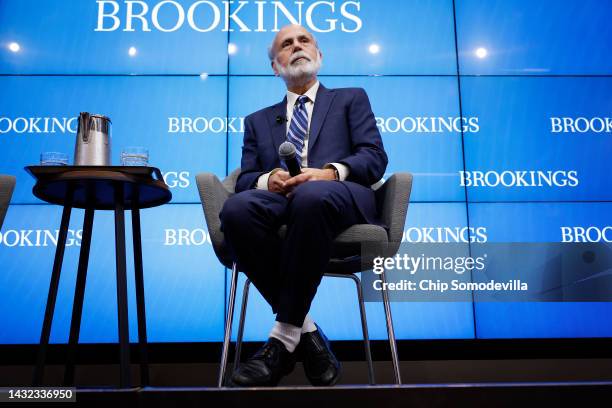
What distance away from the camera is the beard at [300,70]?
2.52 m

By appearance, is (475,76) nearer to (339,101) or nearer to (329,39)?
(329,39)

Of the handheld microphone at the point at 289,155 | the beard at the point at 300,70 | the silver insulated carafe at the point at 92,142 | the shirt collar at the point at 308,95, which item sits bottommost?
the handheld microphone at the point at 289,155

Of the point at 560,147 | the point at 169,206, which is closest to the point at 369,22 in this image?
the point at 560,147

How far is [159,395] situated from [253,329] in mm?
2120

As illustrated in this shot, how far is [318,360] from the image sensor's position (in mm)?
1902

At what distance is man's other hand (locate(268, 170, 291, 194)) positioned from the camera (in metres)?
2.09

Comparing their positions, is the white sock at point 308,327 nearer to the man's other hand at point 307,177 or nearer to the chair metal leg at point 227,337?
the chair metal leg at point 227,337

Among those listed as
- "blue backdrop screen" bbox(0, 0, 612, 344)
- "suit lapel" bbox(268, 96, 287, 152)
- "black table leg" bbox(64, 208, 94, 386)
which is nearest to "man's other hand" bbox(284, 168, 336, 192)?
"suit lapel" bbox(268, 96, 287, 152)

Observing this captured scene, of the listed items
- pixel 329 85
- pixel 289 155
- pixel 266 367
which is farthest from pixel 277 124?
pixel 329 85

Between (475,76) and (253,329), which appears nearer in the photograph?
(253,329)

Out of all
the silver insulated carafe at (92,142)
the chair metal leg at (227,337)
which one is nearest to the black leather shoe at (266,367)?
the chair metal leg at (227,337)

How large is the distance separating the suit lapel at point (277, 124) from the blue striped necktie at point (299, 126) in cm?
3

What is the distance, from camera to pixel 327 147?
2.35 meters

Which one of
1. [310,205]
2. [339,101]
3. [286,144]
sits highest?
[339,101]
